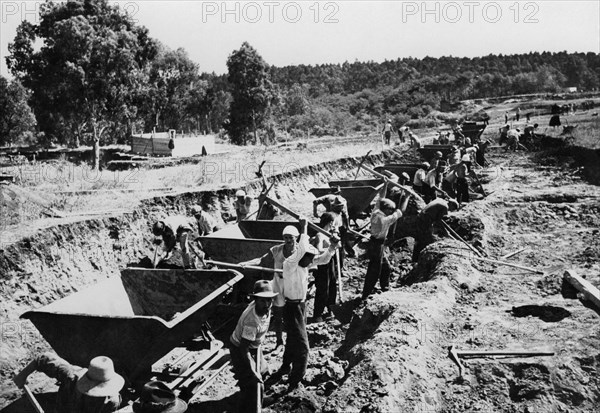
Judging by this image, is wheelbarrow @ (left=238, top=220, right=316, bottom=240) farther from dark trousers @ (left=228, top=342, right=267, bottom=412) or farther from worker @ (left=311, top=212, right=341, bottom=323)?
dark trousers @ (left=228, top=342, right=267, bottom=412)

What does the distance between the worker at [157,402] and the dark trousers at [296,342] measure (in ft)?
5.79

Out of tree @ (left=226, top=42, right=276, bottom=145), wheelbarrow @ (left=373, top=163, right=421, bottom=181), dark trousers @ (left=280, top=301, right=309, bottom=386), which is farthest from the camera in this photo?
tree @ (left=226, top=42, right=276, bottom=145)

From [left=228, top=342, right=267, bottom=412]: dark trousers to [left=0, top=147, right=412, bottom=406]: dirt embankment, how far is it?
3.13 metres

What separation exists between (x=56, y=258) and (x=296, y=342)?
5.95 meters

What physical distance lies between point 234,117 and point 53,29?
61.7ft

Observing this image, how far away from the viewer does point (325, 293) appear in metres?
7.82

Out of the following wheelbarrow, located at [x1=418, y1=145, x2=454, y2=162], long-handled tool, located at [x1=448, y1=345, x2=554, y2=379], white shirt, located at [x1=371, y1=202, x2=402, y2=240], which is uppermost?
wheelbarrow, located at [x1=418, y1=145, x2=454, y2=162]

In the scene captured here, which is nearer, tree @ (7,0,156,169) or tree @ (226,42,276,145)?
tree @ (7,0,156,169)

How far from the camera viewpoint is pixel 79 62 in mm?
20016

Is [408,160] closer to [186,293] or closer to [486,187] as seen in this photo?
[486,187]

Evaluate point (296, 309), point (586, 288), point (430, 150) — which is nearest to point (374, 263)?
point (296, 309)

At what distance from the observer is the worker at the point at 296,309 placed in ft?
18.1

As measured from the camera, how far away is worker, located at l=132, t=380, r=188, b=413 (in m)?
3.72

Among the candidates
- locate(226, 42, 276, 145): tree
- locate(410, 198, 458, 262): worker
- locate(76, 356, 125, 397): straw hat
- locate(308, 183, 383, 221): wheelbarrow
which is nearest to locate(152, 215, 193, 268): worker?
locate(76, 356, 125, 397): straw hat
